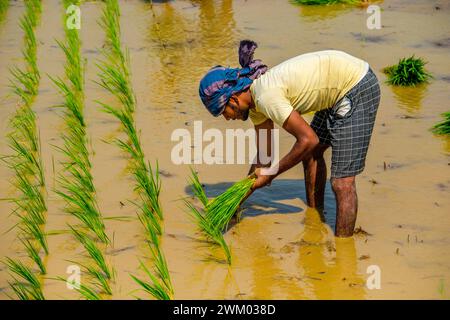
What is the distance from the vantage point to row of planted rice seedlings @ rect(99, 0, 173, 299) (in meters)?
3.91

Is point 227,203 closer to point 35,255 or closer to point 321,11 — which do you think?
point 35,255

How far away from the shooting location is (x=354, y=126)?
4.15 m

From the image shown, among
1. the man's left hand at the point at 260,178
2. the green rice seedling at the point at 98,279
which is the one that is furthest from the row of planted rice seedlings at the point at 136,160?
the man's left hand at the point at 260,178

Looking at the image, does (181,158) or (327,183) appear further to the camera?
(181,158)

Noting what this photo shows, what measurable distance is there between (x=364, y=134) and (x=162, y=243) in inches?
45.1

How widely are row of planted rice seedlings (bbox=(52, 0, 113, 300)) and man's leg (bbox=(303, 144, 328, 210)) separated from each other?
110cm

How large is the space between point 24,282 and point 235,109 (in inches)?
49.9

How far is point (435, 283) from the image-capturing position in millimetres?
3957

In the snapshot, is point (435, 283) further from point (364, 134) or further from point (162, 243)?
point (162, 243)

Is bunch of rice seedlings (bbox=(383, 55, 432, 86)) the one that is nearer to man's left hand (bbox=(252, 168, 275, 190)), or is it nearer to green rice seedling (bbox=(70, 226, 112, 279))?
man's left hand (bbox=(252, 168, 275, 190))

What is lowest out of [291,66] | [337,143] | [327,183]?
[327,183]

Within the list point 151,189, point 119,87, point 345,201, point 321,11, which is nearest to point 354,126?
point 345,201
